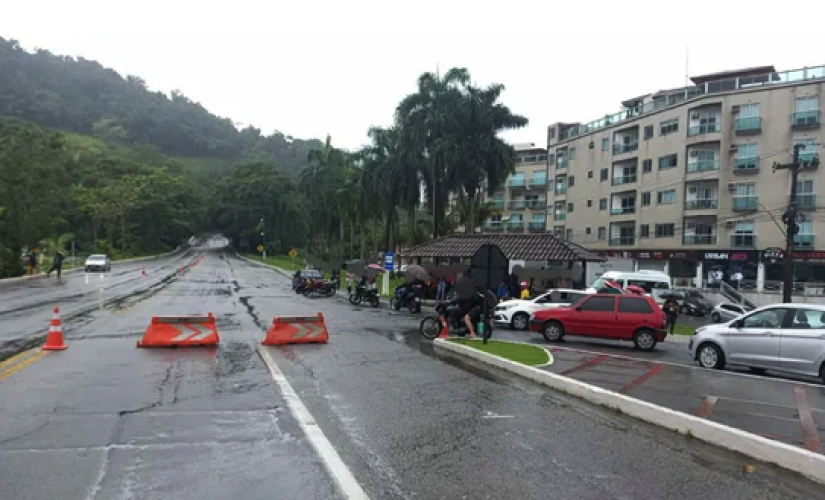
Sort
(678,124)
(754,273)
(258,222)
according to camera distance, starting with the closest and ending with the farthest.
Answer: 1. (754,273)
2. (678,124)
3. (258,222)

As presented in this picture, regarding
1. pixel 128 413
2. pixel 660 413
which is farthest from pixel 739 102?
pixel 128 413

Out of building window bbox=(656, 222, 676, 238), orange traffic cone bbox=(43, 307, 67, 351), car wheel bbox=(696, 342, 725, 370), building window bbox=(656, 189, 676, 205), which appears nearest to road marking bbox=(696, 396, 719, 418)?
car wheel bbox=(696, 342, 725, 370)

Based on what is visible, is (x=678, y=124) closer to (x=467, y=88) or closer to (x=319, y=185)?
(x=467, y=88)

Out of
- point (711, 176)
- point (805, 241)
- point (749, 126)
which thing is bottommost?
point (805, 241)

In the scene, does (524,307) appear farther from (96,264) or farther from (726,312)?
(96,264)

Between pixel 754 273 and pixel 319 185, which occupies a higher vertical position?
pixel 319 185

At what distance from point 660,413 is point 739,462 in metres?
1.49

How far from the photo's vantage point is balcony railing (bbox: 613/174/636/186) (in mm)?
58844

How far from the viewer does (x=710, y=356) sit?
13.3 meters

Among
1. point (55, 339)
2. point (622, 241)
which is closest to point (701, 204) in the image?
point (622, 241)

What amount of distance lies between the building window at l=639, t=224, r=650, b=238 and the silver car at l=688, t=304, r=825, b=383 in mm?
45736

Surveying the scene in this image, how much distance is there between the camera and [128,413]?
7645mm

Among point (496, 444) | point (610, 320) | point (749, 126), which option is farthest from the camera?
point (749, 126)

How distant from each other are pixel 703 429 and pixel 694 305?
33.4 meters
